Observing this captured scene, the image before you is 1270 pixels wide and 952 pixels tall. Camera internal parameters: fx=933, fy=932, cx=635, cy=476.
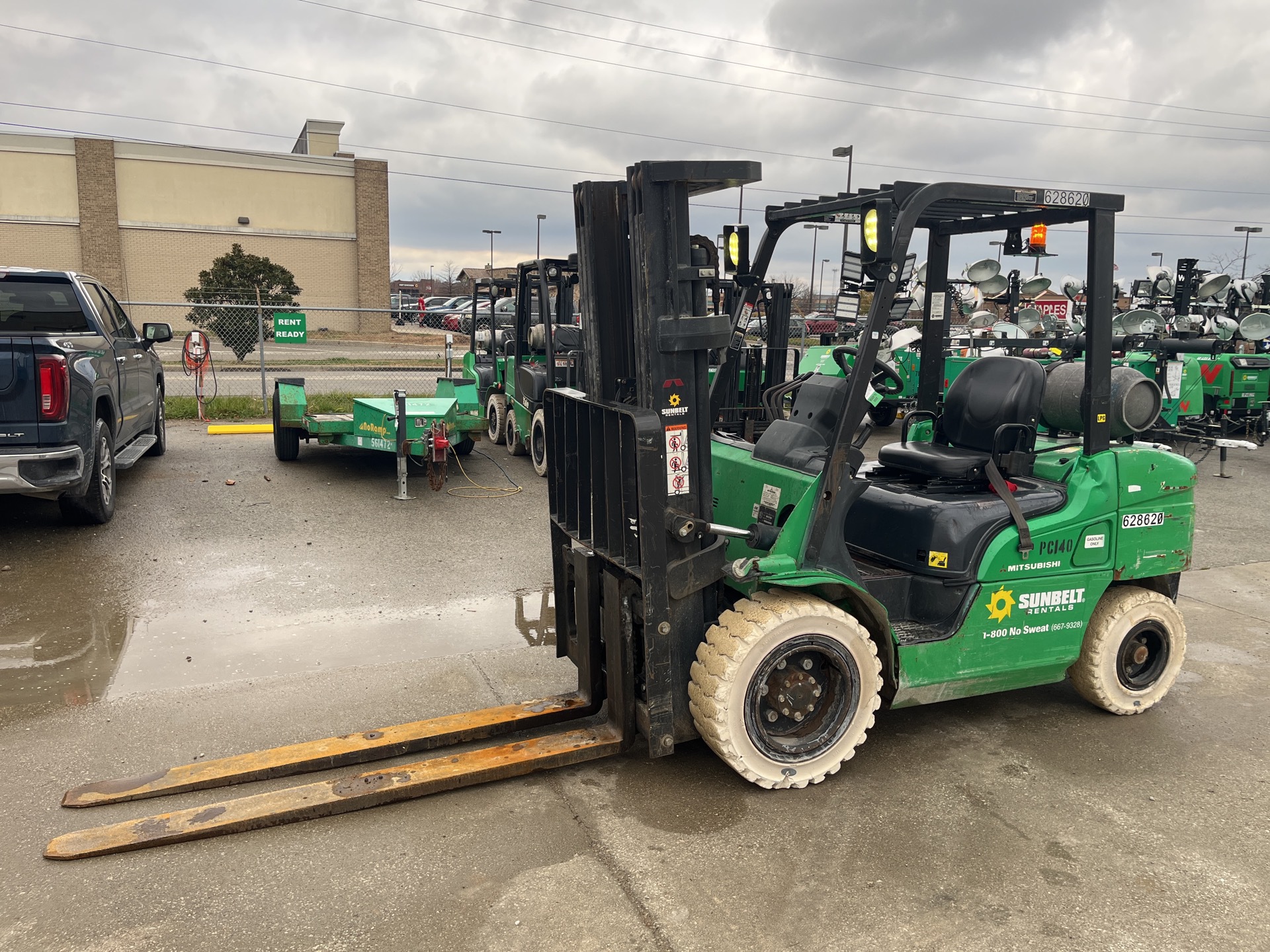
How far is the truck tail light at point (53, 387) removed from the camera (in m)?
6.76

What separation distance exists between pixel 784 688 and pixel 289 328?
13007 millimetres

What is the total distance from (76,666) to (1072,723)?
17.9 ft

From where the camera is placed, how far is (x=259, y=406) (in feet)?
48.4

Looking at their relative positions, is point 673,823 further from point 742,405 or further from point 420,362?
point 420,362

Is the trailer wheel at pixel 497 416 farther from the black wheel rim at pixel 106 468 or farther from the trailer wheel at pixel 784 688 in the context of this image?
the trailer wheel at pixel 784 688

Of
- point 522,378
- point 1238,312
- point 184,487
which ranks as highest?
point 1238,312

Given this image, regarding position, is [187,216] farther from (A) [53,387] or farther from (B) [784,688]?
(B) [784,688]

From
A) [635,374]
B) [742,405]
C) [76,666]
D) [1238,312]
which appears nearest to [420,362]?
[742,405]

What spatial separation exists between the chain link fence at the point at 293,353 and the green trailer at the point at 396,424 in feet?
8.55

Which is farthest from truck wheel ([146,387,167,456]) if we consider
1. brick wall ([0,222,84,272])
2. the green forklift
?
brick wall ([0,222,84,272])

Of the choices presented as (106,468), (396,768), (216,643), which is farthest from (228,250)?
(396,768)

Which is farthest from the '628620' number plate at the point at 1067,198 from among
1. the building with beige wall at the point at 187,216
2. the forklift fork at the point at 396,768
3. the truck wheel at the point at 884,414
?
the building with beige wall at the point at 187,216

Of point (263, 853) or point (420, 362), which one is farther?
point (420, 362)

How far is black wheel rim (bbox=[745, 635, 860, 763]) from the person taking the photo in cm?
393
